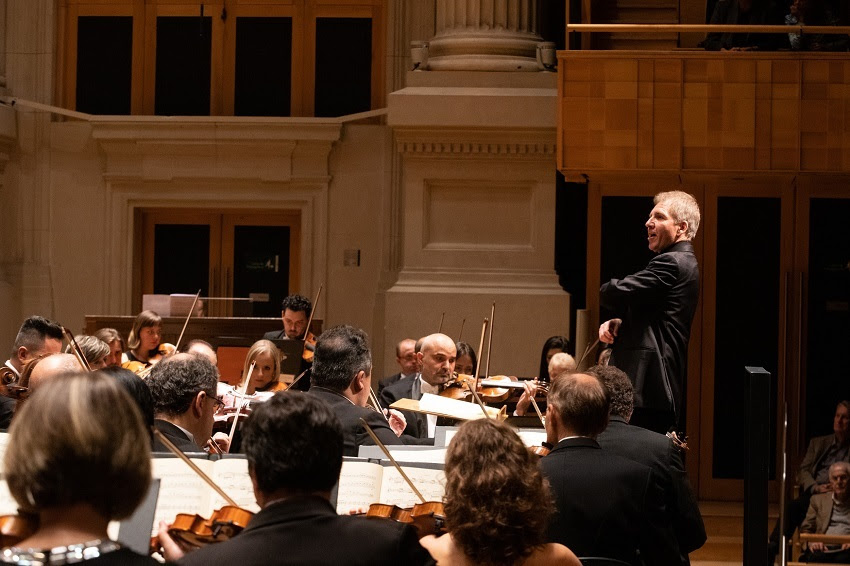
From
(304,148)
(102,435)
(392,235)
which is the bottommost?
(102,435)

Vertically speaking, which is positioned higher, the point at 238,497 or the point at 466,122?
the point at 466,122

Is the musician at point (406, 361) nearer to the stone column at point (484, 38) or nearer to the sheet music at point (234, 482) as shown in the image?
the stone column at point (484, 38)

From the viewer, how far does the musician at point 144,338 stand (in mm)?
8273

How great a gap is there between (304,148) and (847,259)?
182 inches

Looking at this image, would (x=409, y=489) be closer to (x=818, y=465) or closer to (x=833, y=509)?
(x=833, y=509)

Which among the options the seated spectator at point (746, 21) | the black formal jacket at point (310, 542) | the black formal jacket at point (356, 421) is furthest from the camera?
the seated spectator at point (746, 21)

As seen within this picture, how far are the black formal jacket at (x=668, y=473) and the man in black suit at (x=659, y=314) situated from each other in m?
1.25

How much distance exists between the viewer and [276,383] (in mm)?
7539

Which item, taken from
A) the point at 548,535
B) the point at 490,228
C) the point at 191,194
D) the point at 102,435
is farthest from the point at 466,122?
the point at 102,435

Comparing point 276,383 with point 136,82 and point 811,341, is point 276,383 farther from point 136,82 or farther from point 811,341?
point 136,82

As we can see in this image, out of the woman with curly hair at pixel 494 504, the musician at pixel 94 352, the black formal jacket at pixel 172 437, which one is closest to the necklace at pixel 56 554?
the woman with curly hair at pixel 494 504

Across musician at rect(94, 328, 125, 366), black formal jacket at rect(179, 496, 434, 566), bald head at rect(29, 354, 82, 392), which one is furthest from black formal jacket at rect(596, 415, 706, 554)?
musician at rect(94, 328, 125, 366)

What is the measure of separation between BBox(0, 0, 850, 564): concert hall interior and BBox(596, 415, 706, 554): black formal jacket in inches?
95.6

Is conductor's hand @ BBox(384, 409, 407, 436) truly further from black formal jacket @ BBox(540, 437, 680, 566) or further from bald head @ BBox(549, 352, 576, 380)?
black formal jacket @ BBox(540, 437, 680, 566)
